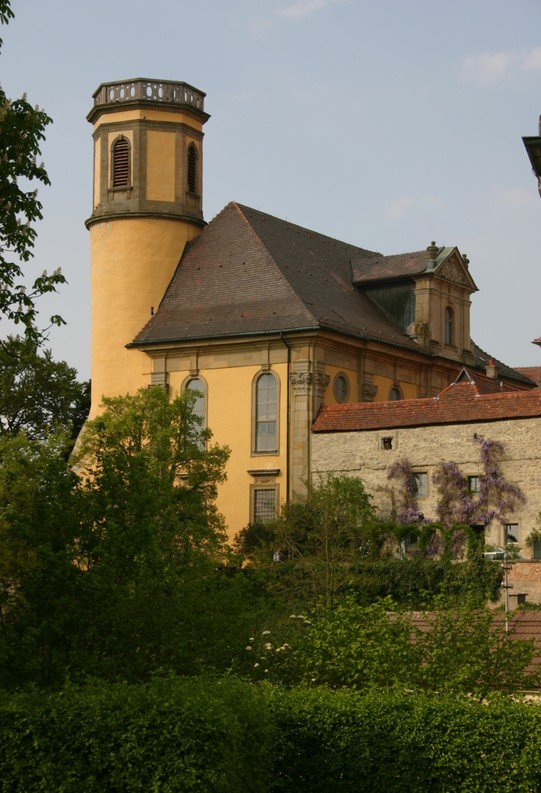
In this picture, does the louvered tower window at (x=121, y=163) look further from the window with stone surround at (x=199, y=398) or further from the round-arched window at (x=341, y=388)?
the round-arched window at (x=341, y=388)

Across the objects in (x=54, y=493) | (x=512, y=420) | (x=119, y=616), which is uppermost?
(x=512, y=420)

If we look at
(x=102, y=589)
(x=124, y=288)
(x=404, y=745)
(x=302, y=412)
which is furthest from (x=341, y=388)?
(x=404, y=745)

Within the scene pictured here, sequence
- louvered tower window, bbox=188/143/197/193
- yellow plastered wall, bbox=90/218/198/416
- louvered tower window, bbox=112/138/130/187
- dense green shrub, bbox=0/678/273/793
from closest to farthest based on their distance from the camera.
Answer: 1. dense green shrub, bbox=0/678/273/793
2. yellow plastered wall, bbox=90/218/198/416
3. louvered tower window, bbox=112/138/130/187
4. louvered tower window, bbox=188/143/197/193

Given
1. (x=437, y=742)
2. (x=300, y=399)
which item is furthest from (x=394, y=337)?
(x=437, y=742)

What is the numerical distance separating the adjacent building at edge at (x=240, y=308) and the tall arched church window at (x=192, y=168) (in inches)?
2.1

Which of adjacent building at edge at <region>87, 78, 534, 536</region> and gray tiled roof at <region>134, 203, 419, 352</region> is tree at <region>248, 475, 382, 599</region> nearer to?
adjacent building at edge at <region>87, 78, 534, 536</region>

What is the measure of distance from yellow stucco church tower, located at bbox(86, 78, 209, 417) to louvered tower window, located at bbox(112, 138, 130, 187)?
0.12ft

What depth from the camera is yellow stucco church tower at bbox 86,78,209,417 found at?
60.7m

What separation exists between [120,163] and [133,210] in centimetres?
205

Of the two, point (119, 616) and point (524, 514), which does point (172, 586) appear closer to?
point (119, 616)

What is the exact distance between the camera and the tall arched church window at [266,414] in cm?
5650

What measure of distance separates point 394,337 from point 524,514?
12.6 metres

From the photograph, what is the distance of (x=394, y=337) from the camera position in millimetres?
61125

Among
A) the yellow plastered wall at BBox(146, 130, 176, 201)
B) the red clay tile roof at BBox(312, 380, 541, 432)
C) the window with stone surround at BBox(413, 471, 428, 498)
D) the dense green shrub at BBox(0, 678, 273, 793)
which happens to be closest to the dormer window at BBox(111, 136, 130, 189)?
the yellow plastered wall at BBox(146, 130, 176, 201)
